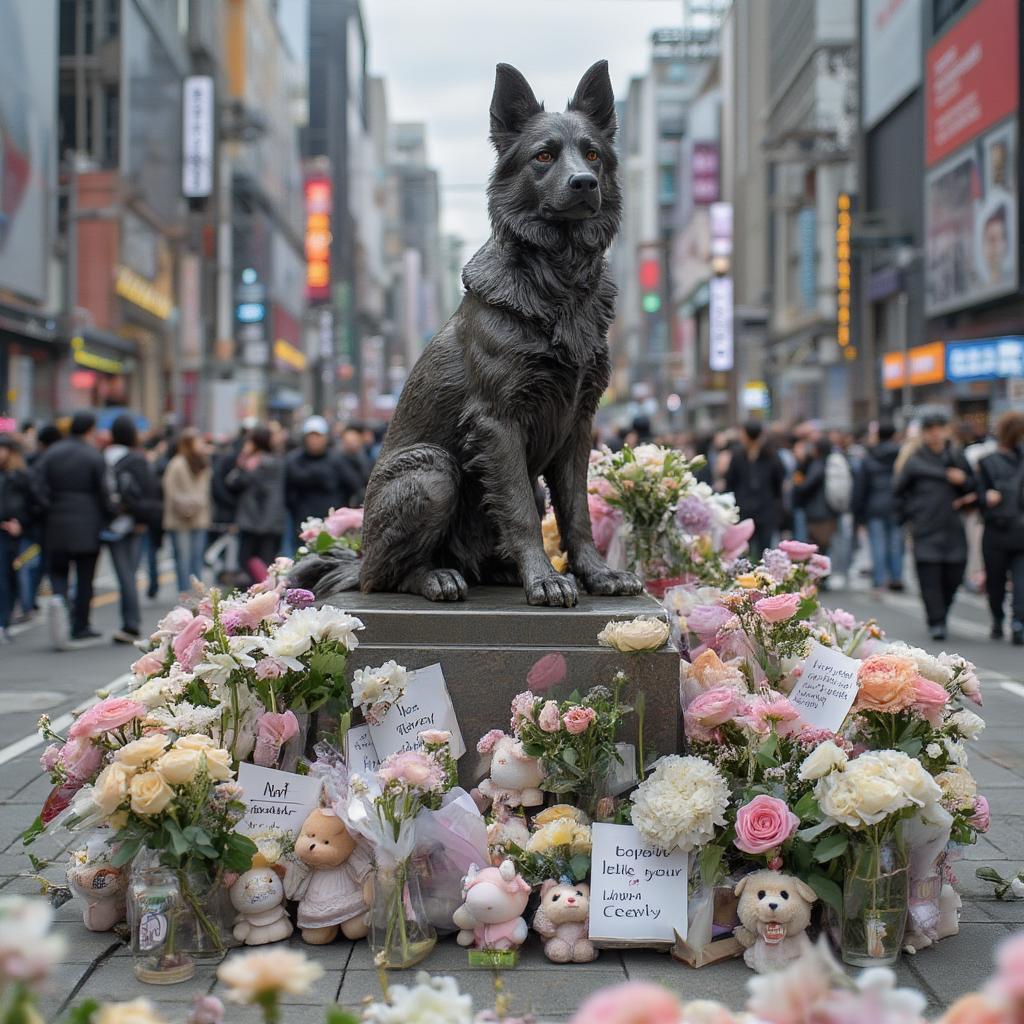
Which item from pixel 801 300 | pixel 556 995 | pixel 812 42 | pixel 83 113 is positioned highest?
pixel 812 42

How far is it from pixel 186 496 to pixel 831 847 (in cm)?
1120

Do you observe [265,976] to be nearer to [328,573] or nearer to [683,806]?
[683,806]

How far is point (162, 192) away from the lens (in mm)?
43344

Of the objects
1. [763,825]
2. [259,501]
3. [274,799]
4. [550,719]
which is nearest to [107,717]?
[274,799]

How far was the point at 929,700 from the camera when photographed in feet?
14.2

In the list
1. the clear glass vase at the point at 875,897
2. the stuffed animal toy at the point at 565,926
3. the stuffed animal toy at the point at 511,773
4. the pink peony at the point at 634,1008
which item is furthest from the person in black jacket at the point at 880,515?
the pink peony at the point at 634,1008

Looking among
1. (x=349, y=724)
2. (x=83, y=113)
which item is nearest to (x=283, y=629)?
(x=349, y=724)

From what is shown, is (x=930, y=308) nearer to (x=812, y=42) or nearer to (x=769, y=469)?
(x=812, y=42)

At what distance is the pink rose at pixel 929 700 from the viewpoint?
4.32 metres

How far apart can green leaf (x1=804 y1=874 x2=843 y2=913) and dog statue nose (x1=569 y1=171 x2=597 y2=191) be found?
244 cm

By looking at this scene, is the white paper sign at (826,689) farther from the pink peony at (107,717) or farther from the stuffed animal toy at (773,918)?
the pink peony at (107,717)

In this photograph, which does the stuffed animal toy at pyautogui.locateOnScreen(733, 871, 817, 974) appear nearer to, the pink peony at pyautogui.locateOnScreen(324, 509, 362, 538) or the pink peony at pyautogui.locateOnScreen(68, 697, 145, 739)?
the pink peony at pyautogui.locateOnScreen(68, 697, 145, 739)

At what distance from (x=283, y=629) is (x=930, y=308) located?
33120 mm

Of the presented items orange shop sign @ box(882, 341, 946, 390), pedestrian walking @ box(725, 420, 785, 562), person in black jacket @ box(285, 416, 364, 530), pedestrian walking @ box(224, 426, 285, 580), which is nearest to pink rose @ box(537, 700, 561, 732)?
pedestrian walking @ box(224, 426, 285, 580)
